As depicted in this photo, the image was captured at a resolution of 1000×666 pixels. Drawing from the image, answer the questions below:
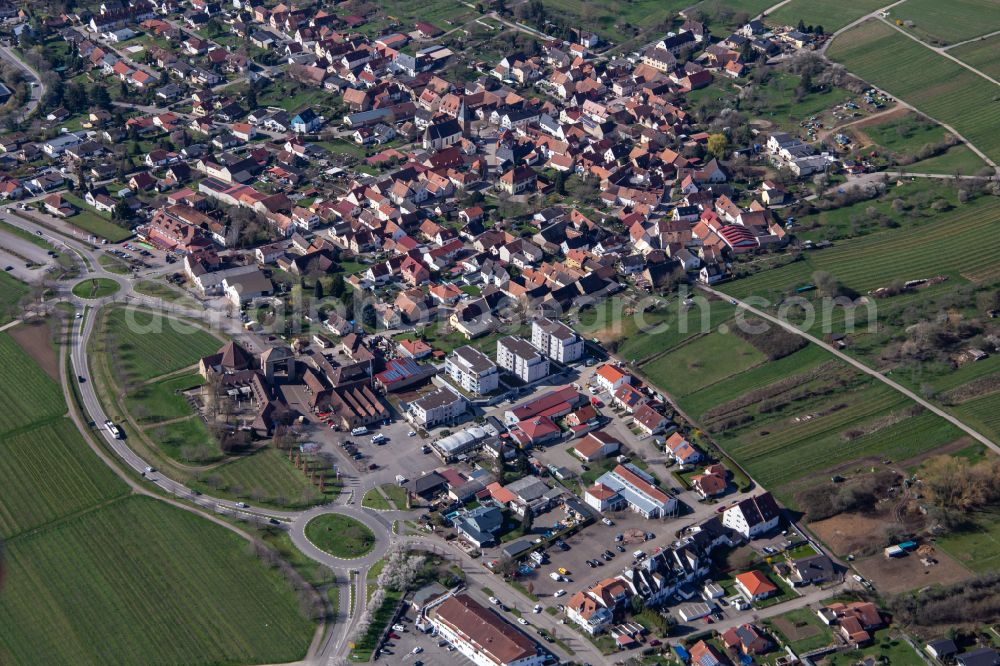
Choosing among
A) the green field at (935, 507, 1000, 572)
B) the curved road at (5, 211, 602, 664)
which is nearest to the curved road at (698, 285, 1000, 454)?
the green field at (935, 507, 1000, 572)

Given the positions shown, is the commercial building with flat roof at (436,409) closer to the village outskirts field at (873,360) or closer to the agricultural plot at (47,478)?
the village outskirts field at (873,360)

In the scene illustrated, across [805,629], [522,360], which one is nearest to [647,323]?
[522,360]

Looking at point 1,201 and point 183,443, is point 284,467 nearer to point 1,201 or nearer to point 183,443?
point 183,443

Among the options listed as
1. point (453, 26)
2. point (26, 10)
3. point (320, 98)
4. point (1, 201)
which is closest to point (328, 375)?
point (1, 201)

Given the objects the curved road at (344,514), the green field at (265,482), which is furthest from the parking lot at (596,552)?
the green field at (265,482)

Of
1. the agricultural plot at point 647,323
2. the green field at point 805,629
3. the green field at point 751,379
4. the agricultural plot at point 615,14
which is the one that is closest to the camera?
the green field at point 805,629

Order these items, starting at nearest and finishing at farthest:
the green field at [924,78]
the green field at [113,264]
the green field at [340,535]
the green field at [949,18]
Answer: the green field at [340,535], the green field at [113,264], the green field at [924,78], the green field at [949,18]
